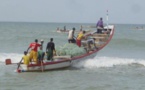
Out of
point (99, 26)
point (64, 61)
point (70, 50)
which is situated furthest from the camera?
point (99, 26)

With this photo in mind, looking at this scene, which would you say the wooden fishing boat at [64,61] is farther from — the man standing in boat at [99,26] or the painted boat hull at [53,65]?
the man standing in boat at [99,26]

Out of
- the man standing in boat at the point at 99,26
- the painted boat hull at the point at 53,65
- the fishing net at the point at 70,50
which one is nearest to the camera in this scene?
the painted boat hull at the point at 53,65

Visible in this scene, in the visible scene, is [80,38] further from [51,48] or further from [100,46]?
[51,48]

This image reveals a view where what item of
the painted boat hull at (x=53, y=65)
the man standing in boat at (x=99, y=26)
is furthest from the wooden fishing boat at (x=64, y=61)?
the man standing in boat at (x=99, y=26)

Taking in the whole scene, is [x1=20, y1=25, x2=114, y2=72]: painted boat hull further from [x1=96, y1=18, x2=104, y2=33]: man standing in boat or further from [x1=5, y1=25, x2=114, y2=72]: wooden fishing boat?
[x1=96, y1=18, x2=104, y2=33]: man standing in boat

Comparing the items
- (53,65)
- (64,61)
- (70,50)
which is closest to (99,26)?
(70,50)

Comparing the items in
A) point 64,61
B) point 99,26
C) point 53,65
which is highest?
point 99,26

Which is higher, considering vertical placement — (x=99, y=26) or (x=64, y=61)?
(x=99, y=26)

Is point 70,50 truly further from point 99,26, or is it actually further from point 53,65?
point 99,26

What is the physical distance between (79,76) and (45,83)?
2.20m

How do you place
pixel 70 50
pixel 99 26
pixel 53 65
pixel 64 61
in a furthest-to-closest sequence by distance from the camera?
pixel 99 26 → pixel 70 50 → pixel 64 61 → pixel 53 65

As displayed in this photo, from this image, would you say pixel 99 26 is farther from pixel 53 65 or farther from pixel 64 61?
pixel 53 65

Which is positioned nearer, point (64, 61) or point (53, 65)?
point (53, 65)

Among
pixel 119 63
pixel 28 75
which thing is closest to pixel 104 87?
pixel 28 75
